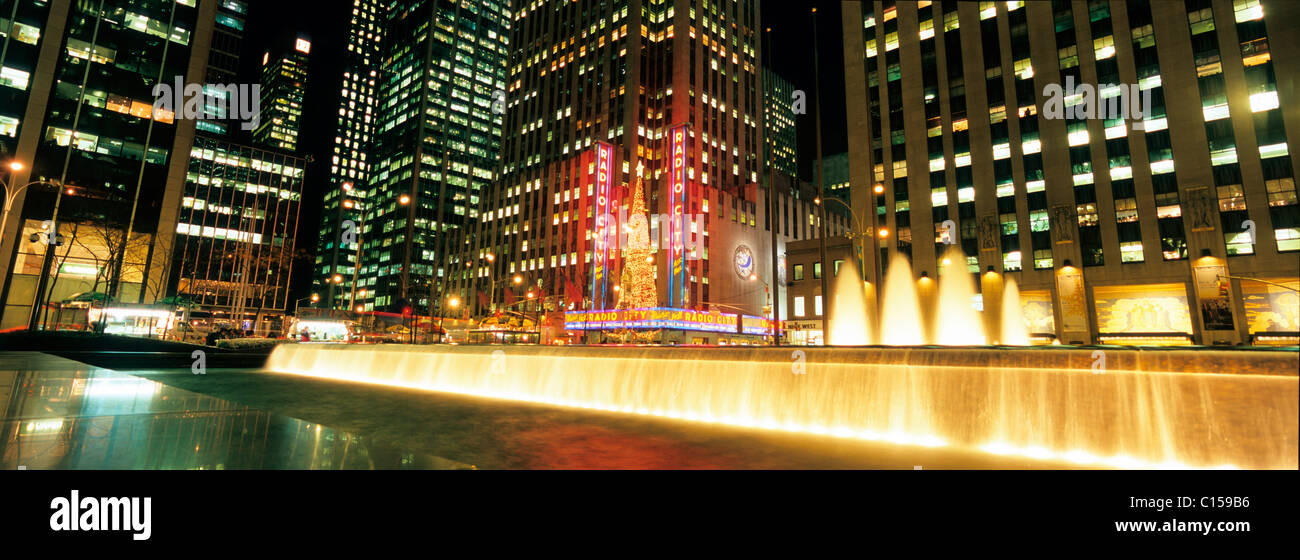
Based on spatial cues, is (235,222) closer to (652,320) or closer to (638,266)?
(638,266)

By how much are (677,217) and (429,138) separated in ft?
373

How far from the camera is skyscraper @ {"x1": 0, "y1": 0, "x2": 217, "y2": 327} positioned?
5238cm

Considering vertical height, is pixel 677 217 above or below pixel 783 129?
below

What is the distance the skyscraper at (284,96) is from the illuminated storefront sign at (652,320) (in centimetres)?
14452

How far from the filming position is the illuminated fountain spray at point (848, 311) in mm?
50750

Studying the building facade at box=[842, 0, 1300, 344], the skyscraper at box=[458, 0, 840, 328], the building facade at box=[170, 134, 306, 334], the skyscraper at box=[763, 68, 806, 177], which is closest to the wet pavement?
the building facade at box=[842, 0, 1300, 344]

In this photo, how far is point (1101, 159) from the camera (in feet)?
140

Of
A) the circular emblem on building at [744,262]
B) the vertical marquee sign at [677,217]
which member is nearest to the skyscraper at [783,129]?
the circular emblem on building at [744,262]

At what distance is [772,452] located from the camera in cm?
941

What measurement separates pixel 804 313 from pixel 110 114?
86599 mm

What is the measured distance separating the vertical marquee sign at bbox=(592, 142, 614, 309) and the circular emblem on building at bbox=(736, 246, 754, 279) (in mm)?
23617

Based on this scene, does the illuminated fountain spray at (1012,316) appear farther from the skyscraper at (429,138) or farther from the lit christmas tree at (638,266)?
the skyscraper at (429,138)

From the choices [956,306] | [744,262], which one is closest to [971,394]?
[956,306]
